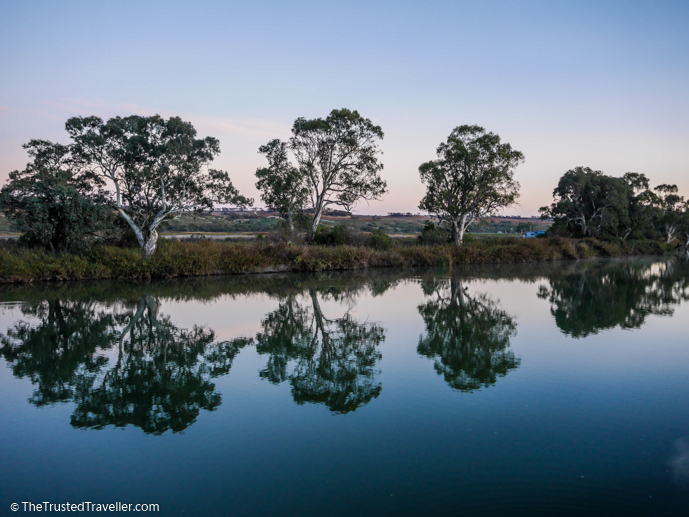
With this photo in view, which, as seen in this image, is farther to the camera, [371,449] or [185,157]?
[185,157]

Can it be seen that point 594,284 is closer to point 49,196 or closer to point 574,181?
point 49,196

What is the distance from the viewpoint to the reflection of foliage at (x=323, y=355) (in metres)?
6.61

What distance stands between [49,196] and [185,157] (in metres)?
5.86

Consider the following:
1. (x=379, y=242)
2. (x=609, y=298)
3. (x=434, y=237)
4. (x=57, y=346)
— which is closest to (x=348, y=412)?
(x=57, y=346)

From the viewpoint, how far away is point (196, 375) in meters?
7.49

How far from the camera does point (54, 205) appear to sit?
1928 centimetres

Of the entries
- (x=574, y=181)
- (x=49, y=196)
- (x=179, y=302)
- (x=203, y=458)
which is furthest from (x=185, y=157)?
(x=574, y=181)

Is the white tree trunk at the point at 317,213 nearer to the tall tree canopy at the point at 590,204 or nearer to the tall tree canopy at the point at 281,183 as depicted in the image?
the tall tree canopy at the point at 281,183

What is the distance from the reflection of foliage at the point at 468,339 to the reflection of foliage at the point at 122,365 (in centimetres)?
375

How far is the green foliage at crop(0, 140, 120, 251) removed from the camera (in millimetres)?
19125

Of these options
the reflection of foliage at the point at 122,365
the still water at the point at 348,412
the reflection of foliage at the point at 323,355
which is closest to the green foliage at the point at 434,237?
the still water at the point at 348,412

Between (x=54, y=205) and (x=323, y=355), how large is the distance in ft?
53.5

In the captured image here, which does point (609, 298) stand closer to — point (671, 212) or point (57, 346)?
point (57, 346)

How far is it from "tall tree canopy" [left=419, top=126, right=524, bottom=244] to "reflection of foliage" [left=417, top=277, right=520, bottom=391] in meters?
18.3
